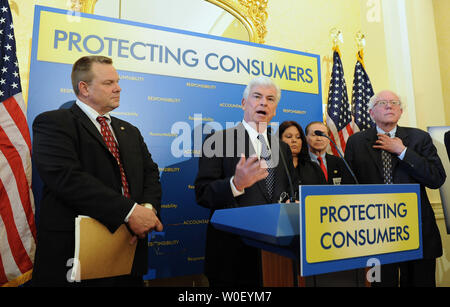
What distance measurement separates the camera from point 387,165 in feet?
6.78

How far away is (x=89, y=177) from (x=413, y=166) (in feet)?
6.20

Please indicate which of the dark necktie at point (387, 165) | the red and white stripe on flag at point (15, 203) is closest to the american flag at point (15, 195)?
the red and white stripe on flag at point (15, 203)

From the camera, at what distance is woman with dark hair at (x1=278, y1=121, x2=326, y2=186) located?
2363 mm

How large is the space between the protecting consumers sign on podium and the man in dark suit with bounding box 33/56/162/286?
34.2 inches

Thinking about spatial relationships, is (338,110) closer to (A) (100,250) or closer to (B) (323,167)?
(B) (323,167)

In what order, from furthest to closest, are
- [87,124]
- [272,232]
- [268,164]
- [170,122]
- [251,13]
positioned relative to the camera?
[251,13] < [170,122] < [268,164] < [87,124] < [272,232]

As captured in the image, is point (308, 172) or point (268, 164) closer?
point (268, 164)

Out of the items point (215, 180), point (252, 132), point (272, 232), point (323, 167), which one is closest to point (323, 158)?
point (323, 167)

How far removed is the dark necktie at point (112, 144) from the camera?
1538 mm

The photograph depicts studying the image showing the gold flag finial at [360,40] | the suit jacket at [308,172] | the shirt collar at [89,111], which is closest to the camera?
the shirt collar at [89,111]

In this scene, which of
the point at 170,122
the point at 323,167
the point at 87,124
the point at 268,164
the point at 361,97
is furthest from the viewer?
the point at 361,97

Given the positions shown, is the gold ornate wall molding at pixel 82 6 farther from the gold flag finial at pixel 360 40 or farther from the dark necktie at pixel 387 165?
the gold flag finial at pixel 360 40

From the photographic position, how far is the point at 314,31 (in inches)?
147

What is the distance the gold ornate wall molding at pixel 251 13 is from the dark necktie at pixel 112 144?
213 cm
